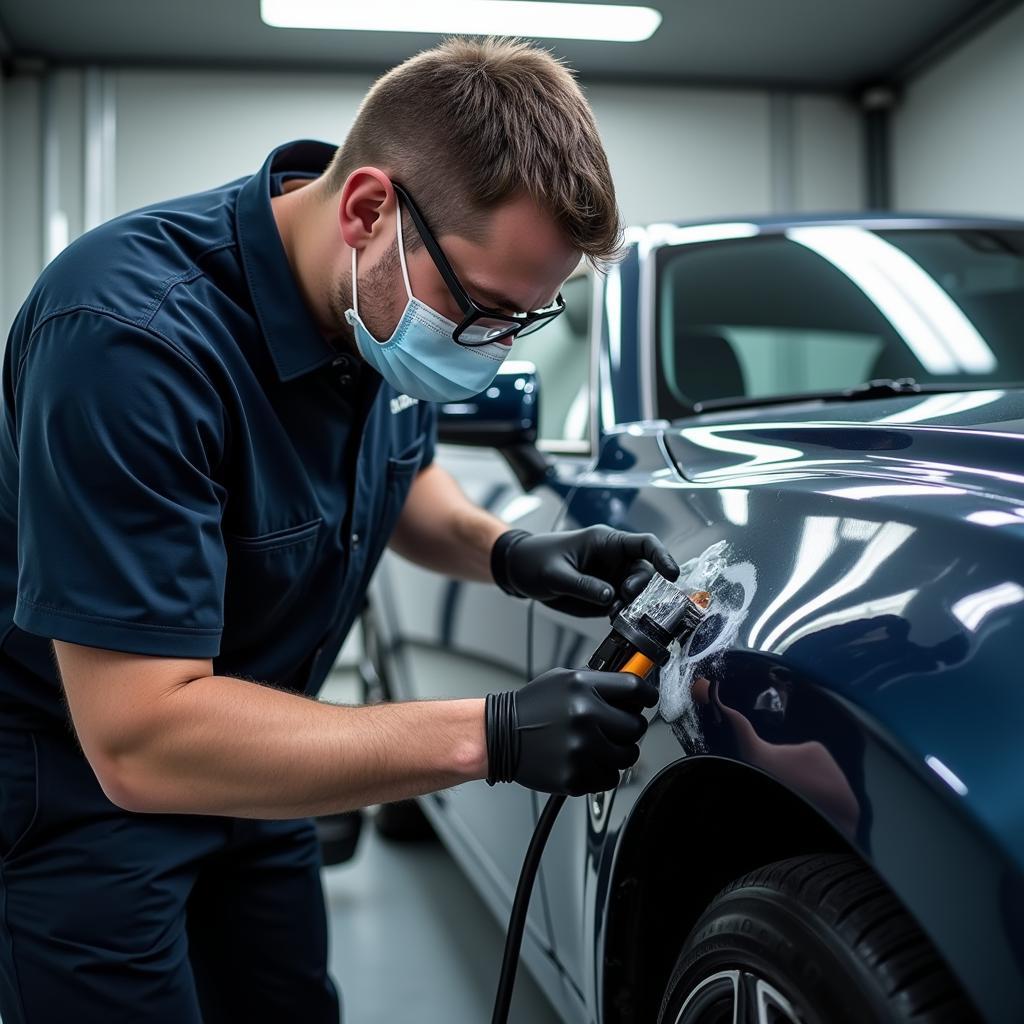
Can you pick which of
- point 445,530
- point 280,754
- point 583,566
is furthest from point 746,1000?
point 445,530

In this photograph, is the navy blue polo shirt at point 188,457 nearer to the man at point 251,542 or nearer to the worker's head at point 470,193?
the man at point 251,542

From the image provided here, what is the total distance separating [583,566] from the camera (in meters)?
1.32

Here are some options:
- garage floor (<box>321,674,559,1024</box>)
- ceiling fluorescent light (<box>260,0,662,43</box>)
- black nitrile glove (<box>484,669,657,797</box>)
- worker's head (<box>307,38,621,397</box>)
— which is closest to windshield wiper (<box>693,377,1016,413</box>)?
Result: worker's head (<box>307,38,621,397</box>)

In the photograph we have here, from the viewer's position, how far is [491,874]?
5.82ft

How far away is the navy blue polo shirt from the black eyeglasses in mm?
180

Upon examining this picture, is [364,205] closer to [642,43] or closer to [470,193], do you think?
[470,193]

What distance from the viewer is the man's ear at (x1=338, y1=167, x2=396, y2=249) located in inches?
44.9

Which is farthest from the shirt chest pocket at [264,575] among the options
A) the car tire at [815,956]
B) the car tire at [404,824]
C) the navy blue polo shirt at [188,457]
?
the car tire at [404,824]

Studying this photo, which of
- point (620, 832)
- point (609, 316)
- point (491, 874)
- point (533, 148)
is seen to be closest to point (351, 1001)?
point (491, 874)

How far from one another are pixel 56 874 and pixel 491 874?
77 cm

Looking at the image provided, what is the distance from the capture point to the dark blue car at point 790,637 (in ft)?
2.33

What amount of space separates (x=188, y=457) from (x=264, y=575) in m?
0.21

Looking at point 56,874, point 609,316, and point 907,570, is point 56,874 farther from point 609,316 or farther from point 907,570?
point 609,316

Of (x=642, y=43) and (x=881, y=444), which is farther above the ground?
(x=642, y=43)
